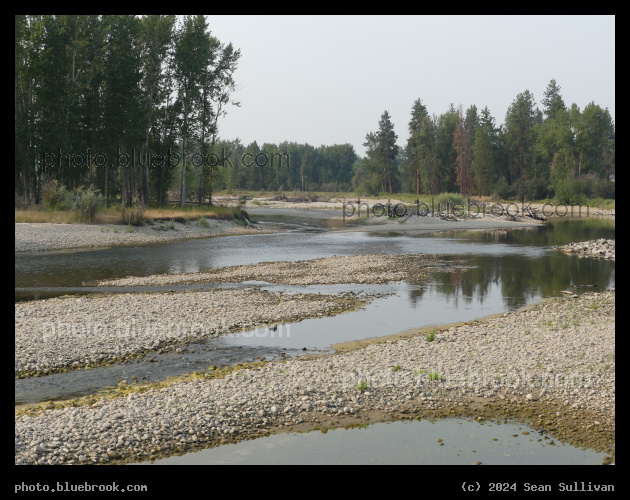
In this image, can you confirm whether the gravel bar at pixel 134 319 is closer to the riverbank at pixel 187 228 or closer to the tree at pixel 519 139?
the riverbank at pixel 187 228

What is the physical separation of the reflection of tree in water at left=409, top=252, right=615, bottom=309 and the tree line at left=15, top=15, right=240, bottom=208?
109 ft

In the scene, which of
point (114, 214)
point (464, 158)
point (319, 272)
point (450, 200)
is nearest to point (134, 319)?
point (319, 272)

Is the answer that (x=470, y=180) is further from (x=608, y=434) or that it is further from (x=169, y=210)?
(x=608, y=434)

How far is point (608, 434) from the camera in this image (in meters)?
10.5

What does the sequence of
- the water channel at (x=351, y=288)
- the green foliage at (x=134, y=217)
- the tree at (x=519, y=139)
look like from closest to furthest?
the water channel at (x=351, y=288)
the green foliage at (x=134, y=217)
the tree at (x=519, y=139)

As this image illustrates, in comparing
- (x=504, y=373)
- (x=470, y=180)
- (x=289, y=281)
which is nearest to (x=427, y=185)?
(x=470, y=180)

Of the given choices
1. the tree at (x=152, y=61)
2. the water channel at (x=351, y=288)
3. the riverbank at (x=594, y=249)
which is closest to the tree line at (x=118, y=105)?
the tree at (x=152, y=61)

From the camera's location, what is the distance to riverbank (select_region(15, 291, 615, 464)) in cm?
1007

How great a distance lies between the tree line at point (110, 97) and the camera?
48031 millimetres

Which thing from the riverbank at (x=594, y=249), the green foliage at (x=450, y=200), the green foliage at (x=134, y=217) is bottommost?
the riverbank at (x=594, y=249)

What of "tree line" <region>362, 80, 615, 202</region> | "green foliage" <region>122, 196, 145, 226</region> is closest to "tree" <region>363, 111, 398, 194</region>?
"tree line" <region>362, 80, 615, 202</region>

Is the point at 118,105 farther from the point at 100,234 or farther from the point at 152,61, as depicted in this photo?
the point at 100,234

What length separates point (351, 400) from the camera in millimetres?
12047

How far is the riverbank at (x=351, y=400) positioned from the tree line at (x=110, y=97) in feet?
138
